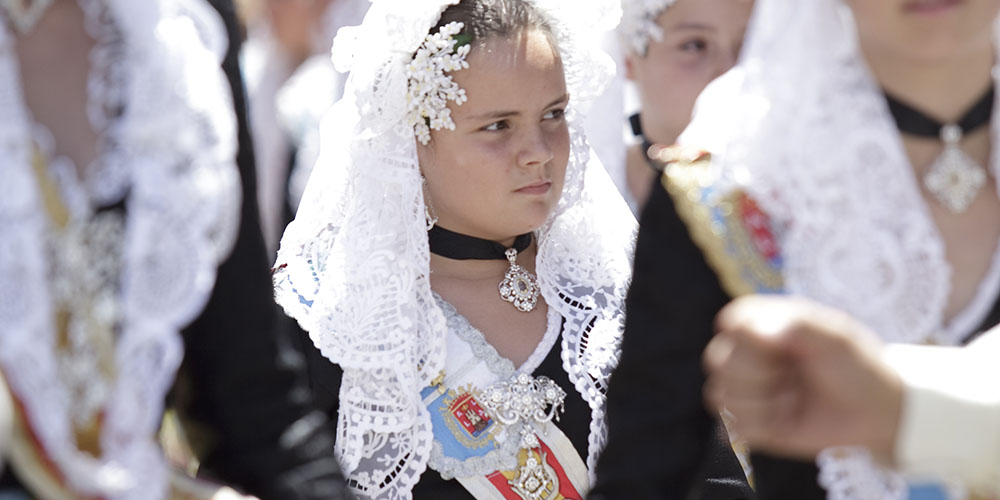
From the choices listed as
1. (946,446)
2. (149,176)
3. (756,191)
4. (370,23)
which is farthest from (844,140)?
(370,23)

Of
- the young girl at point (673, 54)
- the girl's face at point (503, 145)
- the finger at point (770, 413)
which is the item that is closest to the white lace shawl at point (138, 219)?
the finger at point (770, 413)

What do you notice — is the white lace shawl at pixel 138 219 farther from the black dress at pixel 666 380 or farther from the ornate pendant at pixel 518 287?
the ornate pendant at pixel 518 287

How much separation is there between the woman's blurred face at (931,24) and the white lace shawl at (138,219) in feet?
2.91

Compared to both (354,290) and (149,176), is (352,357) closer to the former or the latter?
(354,290)

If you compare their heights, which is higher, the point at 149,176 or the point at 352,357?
the point at 149,176

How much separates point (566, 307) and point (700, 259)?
3.33ft

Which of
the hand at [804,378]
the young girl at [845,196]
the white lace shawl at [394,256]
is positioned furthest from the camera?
the white lace shawl at [394,256]

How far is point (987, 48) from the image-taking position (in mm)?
2031

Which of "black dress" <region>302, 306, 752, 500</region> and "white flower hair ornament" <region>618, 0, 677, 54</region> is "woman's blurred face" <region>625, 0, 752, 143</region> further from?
"black dress" <region>302, 306, 752, 500</region>

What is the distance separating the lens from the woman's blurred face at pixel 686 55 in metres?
3.99

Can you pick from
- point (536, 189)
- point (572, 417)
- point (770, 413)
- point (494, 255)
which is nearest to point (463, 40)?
point (536, 189)

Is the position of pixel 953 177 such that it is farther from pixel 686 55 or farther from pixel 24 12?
pixel 686 55

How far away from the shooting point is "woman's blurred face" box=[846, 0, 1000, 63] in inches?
73.0

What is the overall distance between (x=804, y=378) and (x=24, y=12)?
108 centimetres
